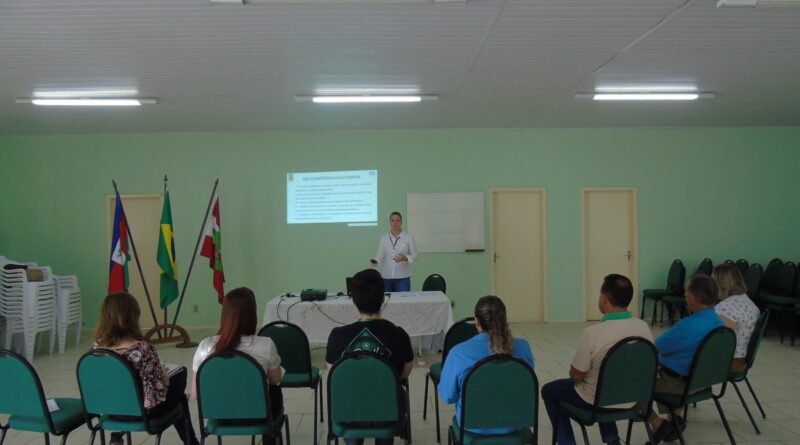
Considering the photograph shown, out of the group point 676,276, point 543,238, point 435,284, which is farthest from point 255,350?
point 676,276

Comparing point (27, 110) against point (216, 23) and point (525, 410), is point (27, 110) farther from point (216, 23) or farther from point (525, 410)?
point (525, 410)

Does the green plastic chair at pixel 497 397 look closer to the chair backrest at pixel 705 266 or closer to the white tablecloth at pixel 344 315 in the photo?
the white tablecloth at pixel 344 315

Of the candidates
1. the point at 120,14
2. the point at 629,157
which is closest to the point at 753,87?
the point at 629,157

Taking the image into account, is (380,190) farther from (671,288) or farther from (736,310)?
(736,310)

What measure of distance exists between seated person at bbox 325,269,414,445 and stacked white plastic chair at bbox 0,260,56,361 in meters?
4.79

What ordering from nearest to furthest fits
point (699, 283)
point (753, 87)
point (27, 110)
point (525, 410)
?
1. point (525, 410)
2. point (699, 283)
3. point (753, 87)
4. point (27, 110)

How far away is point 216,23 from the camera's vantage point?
355 centimetres

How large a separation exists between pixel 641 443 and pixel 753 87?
412cm

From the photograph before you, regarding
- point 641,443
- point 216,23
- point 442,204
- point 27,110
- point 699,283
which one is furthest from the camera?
point 442,204

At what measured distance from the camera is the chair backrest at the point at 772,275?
6784mm

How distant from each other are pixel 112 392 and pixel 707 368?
10.2ft

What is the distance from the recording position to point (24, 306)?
18.9 ft

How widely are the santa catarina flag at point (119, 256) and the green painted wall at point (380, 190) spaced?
1.24 metres

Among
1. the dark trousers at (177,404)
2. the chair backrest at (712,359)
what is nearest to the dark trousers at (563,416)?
the chair backrest at (712,359)
